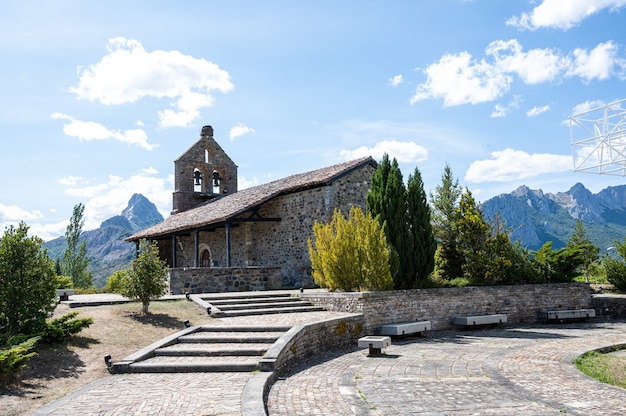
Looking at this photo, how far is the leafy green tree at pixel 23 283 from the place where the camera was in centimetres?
818

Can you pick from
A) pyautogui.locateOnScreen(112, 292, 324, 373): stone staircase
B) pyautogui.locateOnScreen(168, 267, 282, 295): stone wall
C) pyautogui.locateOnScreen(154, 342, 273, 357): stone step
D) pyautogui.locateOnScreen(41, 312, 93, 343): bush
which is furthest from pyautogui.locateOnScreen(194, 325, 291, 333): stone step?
pyautogui.locateOnScreen(168, 267, 282, 295): stone wall

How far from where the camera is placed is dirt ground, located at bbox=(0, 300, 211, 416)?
20.4 feet

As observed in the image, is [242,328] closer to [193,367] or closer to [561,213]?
[193,367]

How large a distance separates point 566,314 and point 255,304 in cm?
927

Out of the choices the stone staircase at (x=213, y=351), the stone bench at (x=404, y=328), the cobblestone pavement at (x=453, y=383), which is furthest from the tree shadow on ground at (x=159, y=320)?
the stone bench at (x=404, y=328)

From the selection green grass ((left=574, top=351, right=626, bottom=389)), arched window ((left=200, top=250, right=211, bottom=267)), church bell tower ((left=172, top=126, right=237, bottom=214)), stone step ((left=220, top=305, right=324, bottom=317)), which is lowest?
green grass ((left=574, top=351, right=626, bottom=389))

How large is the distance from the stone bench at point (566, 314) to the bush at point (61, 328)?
12.5 meters

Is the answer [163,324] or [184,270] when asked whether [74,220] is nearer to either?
[184,270]

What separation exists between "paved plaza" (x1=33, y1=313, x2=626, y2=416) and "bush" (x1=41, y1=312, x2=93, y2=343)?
2153 millimetres

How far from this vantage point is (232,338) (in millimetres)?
9047

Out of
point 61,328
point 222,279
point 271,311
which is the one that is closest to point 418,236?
point 271,311

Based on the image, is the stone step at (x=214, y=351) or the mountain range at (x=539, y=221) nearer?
the stone step at (x=214, y=351)

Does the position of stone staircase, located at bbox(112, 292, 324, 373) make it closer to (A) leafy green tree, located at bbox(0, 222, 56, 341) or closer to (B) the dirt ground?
(B) the dirt ground

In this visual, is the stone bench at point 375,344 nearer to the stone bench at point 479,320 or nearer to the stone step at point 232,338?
the stone step at point 232,338
